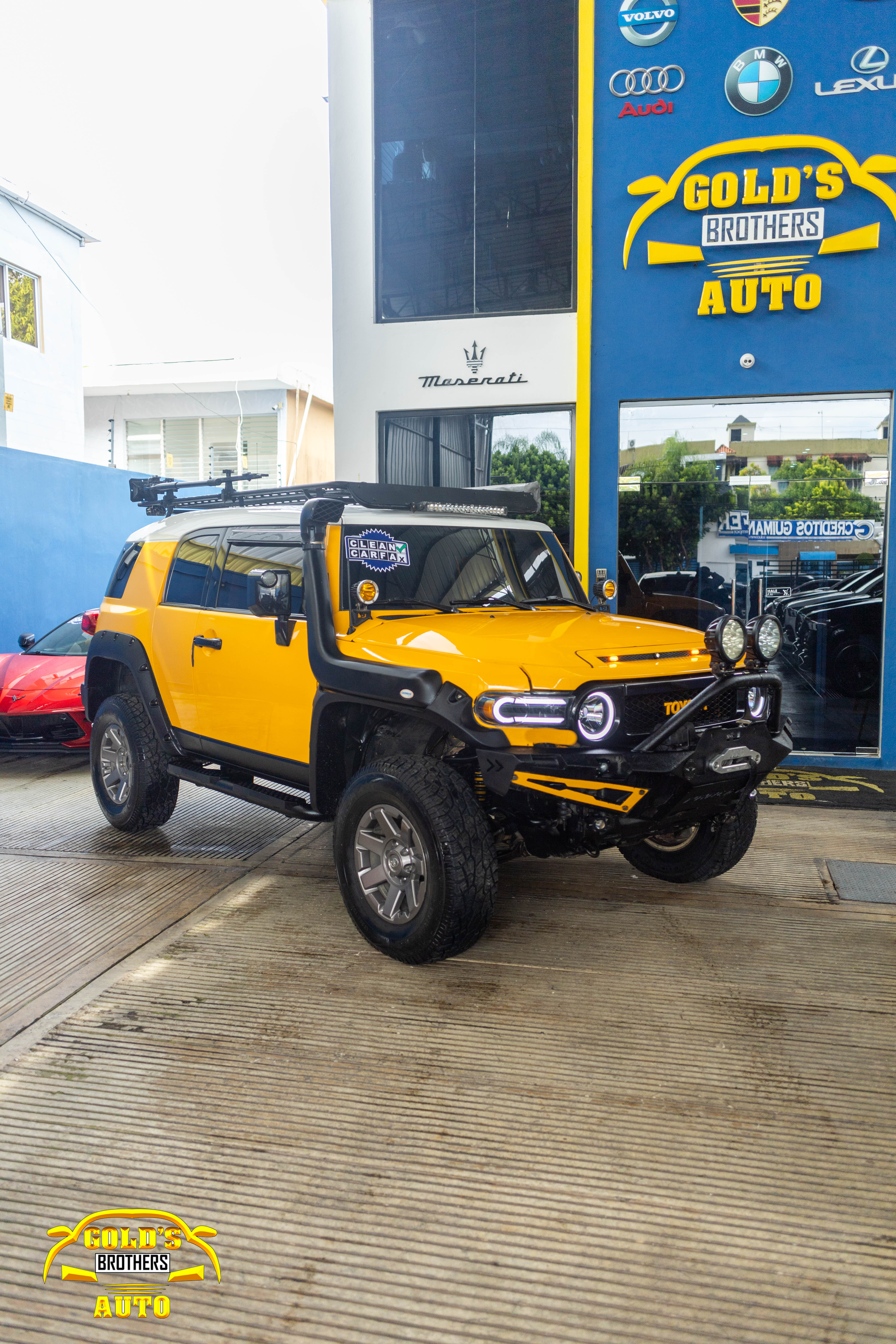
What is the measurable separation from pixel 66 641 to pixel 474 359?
4949 mm

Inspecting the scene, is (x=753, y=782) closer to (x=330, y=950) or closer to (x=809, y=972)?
(x=809, y=972)

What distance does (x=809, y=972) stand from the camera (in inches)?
172

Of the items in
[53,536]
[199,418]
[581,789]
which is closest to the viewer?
[581,789]

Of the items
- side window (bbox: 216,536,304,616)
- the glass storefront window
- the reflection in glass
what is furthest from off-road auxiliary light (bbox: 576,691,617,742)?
the reflection in glass

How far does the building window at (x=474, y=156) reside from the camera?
957 centimetres

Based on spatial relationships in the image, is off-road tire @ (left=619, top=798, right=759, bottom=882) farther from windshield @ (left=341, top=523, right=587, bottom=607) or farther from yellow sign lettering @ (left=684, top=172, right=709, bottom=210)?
yellow sign lettering @ (left=684, top=172, right=709, bottom=210)

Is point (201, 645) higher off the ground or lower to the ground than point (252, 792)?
higher

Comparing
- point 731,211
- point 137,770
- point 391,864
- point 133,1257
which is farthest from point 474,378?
point 133,1257

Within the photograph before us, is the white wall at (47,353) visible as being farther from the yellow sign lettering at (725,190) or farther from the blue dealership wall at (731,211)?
the yellow sign lettering at (725,190)

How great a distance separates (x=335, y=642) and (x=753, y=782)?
2070 millimetres

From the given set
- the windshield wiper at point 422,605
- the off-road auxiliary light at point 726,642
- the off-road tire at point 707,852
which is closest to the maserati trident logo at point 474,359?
the windshield wiper at point 422,605

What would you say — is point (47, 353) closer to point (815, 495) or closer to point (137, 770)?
point (137, 770)

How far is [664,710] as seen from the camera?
447cm

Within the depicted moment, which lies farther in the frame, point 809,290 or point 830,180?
point 809,290
